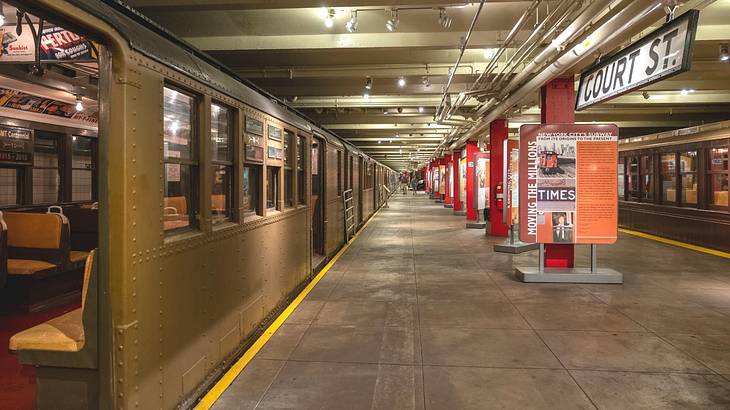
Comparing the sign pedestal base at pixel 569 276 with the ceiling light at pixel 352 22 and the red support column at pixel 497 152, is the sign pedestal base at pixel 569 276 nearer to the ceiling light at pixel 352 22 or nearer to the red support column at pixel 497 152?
the ceiling light at pixel 352 22

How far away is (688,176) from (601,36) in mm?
8009

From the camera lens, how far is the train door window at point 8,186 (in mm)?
6039

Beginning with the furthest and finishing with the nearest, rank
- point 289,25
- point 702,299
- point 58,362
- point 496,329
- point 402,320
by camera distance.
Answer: point 289,25
point 702,299
point 402,320
point 496,329
point 58,362

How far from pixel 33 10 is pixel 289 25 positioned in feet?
16.8

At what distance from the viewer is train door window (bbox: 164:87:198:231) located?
9.76ft

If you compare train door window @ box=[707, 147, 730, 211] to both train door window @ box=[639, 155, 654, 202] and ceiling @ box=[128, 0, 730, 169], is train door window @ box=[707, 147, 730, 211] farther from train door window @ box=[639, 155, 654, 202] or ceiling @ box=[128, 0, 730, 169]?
train door window @ box=[639, 155, 654, 202]

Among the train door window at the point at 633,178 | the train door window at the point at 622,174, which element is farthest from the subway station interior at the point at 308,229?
the train door window at the point at 622,174

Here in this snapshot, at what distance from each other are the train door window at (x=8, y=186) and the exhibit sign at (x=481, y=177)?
11.3 m

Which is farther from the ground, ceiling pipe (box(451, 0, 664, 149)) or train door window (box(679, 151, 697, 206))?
ceiling pipe (box(451, 0, 664, 149))

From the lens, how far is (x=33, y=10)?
1.96 meters

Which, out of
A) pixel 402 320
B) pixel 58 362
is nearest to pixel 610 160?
pixel 402 320

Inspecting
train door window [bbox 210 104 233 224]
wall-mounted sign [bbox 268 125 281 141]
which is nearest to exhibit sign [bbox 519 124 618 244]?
wall-mounted sign [bbox 268 125 281 141]

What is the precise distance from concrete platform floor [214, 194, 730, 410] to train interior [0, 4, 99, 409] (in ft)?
7.02

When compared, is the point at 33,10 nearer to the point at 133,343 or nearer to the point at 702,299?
the point at 133,343
